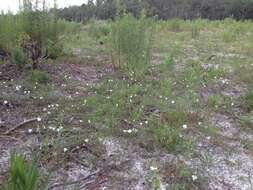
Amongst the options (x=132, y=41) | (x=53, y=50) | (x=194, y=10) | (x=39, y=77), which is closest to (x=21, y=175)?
(x=39, y=77)

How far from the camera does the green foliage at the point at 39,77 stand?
13.8ft

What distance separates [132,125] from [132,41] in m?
1.75

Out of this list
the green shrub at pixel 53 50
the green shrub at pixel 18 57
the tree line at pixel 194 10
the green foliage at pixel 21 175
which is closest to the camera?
the green foliage at pixel 21 175

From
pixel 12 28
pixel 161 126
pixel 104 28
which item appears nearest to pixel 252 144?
pixel 161 126

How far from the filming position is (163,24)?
10.0 metres

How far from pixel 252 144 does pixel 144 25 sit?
2.33 metres

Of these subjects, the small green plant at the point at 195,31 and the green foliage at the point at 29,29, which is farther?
the small green plant at the point at 195,31

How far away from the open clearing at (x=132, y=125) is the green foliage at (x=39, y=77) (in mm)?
74

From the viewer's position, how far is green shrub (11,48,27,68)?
447 centimetres

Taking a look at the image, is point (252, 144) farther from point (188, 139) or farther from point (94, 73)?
point (94, 73)

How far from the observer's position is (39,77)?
423cm

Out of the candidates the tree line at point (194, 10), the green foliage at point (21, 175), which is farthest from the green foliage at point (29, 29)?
the tree line at point (194, 10)

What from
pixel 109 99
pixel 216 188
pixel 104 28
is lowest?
pixel 216 188

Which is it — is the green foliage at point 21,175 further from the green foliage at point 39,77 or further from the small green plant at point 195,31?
the small green plant at point 195,31
